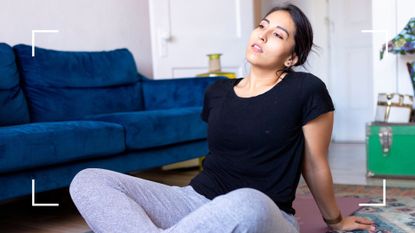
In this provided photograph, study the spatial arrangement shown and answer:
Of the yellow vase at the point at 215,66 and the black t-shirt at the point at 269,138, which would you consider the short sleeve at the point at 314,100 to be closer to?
the black t-shirt at the point at 269,138

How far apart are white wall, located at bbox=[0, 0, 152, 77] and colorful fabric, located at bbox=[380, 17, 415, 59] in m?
1.76

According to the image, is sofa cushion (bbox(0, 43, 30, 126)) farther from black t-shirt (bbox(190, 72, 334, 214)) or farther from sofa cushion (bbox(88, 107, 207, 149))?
black t-shirt (bbox(190, 72, 334, 214))

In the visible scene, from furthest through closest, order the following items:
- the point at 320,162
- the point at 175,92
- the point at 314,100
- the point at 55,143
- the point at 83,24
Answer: the point at 83,24
the point at 175,92
the point at 55,143
the point at 320,162
the point at 314,100

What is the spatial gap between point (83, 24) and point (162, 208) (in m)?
2.44

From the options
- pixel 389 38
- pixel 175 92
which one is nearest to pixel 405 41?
pixel 389 38

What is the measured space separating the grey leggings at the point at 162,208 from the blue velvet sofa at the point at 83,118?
2.59ft

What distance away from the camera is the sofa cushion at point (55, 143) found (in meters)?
2.08

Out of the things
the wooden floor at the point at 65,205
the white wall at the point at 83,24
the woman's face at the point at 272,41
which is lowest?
the wooden floor at the point at 65,205

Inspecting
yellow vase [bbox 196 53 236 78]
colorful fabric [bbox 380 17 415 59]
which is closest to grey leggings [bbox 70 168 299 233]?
colorful fabric [bbox 380 17 415 59]

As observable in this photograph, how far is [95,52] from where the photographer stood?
3.43 m

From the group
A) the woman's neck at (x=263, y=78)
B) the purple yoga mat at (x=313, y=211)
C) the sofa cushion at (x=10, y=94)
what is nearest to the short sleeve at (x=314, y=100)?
the woman's neck at (x=263, y=78)

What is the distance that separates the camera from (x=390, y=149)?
329 centimetres

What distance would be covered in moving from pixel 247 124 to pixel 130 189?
0.35m

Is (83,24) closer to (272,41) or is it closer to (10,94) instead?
(10,94)
